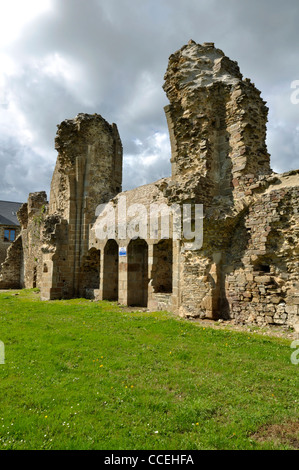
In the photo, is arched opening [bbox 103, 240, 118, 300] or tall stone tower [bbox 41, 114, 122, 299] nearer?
arched opening [bbox 103, 240, 118, 300]

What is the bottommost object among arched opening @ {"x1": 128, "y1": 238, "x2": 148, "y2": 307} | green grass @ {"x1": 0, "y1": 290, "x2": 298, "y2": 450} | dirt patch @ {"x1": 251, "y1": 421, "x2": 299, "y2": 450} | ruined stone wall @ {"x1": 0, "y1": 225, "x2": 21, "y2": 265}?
dirt patch @ {"x1": 251, "y1": 421, "x2": 299, "y2": 450}

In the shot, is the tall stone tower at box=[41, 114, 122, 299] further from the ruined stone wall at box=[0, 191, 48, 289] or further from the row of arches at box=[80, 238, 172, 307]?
the ruined stone wall at box=[0, 191, 48, 289]

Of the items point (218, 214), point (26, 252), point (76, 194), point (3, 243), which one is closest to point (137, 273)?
point (76, 194)

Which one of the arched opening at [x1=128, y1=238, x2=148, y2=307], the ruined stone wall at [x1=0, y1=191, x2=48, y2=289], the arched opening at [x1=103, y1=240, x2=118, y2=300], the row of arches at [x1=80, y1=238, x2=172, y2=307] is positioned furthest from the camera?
the ruined stone wall at [x1=0, y1=191, x2=48, y2=289]

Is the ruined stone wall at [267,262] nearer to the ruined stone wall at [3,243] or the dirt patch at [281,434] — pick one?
the dirt patch at [281,434]

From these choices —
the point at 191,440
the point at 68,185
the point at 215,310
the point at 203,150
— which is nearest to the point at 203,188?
the point at 203,150

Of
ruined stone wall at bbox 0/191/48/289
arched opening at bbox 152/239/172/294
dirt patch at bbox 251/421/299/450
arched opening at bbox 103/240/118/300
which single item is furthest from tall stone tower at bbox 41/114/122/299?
dirt patch at bbox 251/421/299/450

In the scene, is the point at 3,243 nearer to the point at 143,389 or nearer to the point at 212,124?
the point at 212,124

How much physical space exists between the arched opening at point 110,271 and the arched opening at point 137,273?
1.77 metres

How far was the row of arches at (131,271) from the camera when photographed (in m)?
13.0

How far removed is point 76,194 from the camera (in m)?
17.3

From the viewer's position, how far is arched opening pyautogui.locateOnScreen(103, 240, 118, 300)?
51.5 ft

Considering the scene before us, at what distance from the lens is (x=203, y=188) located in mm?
10047

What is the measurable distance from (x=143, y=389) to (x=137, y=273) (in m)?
10.1
